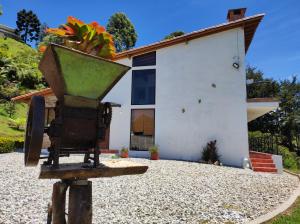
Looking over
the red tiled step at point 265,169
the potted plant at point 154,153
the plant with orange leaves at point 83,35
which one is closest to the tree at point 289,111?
the red tiled step at point 265,169

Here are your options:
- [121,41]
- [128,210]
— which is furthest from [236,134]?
[121,41]

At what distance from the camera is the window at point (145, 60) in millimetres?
16484

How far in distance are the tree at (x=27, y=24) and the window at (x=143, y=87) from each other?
7418 centimetres

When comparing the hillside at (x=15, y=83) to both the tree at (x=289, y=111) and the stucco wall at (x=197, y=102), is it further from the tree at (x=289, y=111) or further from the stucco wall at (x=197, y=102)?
the tree at (x=289, y=111)

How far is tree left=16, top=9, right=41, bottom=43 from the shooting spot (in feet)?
253

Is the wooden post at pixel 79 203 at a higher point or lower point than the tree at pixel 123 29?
lower

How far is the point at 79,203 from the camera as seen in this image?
2740mm

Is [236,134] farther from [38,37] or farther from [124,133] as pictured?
[38,37]

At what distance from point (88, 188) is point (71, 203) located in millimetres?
229

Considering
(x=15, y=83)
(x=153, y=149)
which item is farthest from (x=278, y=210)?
(x=15, y=83)

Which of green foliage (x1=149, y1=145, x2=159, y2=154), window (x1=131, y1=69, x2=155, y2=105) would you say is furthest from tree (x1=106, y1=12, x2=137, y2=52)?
green foliage (x1=149, y1=145, x2=159, y2=154)

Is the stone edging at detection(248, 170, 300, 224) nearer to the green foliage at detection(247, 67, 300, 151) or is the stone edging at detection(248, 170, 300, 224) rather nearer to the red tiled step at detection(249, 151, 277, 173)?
the red tiled step at detection(249, 151, 277, 173)

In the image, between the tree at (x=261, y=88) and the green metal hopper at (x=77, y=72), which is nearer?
the green metal hopper at (x=77, y=72)

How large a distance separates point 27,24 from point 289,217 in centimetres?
8850
